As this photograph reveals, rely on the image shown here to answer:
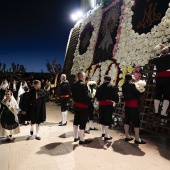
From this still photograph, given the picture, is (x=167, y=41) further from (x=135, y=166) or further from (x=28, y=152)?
(x=28, y=152)

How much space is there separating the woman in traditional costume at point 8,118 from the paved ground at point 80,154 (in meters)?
0.29

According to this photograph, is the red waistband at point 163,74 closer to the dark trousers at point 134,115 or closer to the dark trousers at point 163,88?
the dark trousers at point 163,88

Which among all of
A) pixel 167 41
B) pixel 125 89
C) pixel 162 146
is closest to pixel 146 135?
pixel 162 146

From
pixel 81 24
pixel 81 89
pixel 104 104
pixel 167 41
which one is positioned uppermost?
pixel 81 24

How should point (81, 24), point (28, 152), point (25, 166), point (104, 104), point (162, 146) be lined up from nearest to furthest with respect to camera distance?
point (25, 166), point (28, 152), point (162, 146), point (104, 104), point (81, 24)

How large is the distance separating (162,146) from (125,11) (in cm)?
654

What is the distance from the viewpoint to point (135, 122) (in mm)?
5332

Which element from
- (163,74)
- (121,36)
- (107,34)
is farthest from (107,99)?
(107,34)

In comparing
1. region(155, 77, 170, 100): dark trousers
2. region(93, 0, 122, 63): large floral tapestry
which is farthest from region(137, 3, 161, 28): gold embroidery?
region(155, 77, 170, 100): dark trousers

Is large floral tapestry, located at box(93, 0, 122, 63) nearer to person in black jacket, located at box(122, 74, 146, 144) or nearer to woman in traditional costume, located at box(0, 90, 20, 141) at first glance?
person in black jacket, located at box(122, 74, 146, 144)

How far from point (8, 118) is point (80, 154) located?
2.47m

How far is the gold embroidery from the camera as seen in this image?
7055 mm

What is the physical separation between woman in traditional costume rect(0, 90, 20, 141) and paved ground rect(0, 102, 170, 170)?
0.94 ft

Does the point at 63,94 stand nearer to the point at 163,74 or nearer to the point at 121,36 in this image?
the point at 121,36
